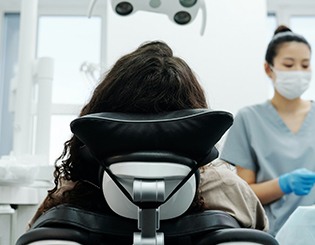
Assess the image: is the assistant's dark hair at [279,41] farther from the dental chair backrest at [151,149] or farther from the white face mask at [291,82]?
the dental chair backrest at [151,149]

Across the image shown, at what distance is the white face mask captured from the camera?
1916 millimetres

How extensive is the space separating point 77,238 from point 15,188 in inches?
38.1

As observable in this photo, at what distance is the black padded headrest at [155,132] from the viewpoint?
27.1 inches

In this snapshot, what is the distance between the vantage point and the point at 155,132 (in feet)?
2.27

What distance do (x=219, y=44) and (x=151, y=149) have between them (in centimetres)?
211

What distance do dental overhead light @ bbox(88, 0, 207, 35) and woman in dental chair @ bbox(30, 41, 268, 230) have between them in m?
0.79

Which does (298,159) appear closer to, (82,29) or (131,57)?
(131,57)

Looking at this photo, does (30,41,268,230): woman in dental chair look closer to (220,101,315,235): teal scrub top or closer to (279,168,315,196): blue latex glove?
(279,168,315,196): blue latex glove

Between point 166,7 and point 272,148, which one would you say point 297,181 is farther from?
point 166,7

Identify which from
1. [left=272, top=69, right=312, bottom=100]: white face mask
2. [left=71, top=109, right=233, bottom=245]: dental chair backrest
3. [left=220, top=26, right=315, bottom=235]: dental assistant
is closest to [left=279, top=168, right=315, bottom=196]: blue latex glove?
[left=220, top=26, right=315, bottom=235]: dental assistant

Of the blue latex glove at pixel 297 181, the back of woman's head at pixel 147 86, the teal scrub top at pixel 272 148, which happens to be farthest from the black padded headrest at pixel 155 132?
the teal scrub top at pixel 272 148

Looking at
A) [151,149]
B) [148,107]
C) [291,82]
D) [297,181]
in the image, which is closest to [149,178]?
[151,149]

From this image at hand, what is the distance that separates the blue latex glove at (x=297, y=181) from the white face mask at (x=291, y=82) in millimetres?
378

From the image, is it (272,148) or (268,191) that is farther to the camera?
(272,148)
